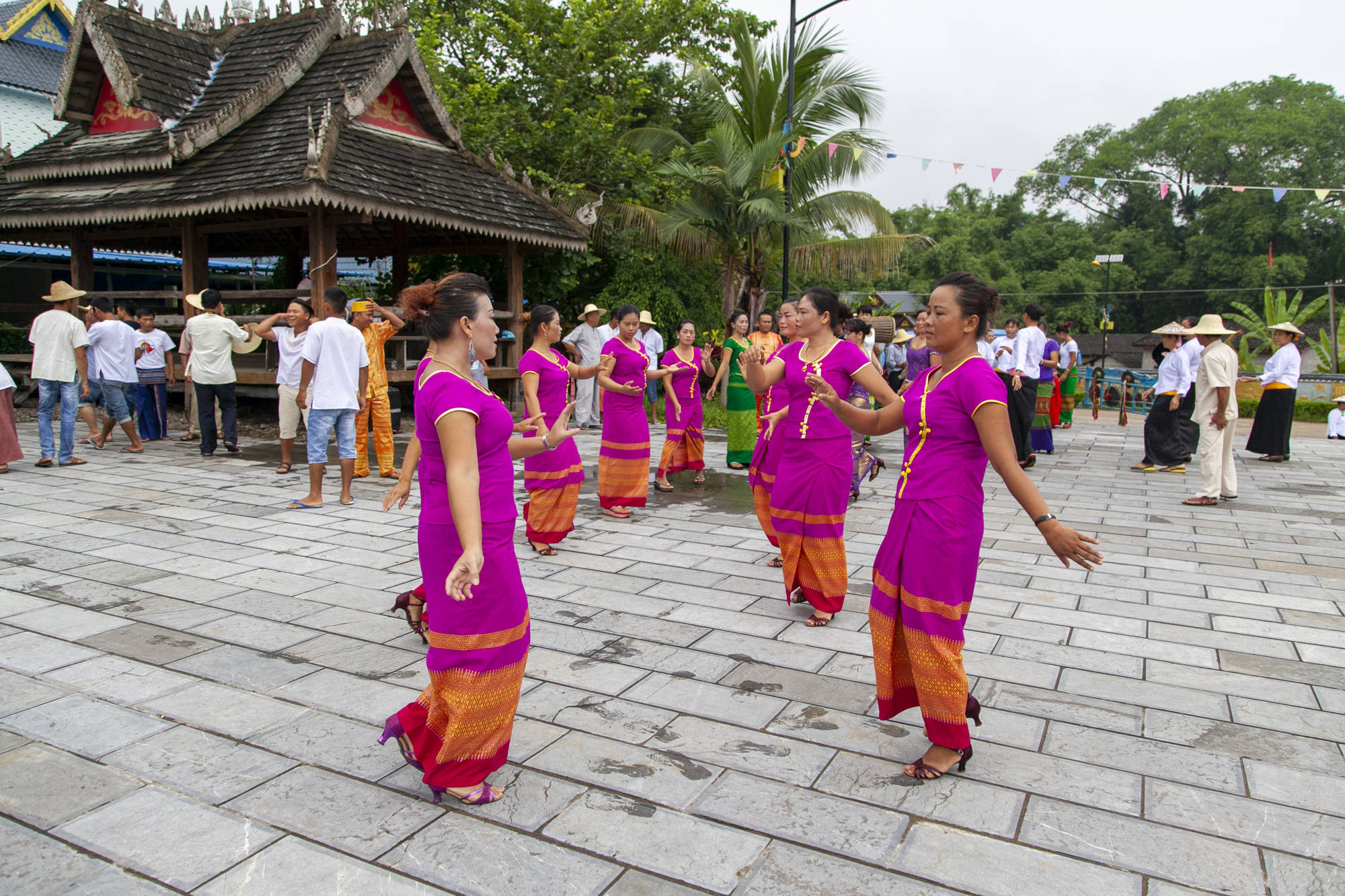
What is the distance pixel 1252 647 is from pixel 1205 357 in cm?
452

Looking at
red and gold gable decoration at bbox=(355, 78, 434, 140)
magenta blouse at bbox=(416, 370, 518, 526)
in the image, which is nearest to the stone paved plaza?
magenta blouse at bbox=(416, 370, 518, 526)

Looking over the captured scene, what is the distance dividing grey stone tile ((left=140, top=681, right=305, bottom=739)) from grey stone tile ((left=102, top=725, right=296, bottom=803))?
0.09m

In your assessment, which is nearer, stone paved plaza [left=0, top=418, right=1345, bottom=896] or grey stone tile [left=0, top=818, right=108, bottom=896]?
grey stone tile [left=0, top=818, right=108, bottom=896]

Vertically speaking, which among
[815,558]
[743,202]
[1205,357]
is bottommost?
[815,558]

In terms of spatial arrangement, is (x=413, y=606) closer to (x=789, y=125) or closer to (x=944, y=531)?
(x=944, y=531)

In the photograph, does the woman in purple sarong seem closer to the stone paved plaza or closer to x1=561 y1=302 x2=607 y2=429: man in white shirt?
the stone paved plaza

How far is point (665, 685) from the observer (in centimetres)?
371

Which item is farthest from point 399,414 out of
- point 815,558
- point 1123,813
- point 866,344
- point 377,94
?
point 1123,813

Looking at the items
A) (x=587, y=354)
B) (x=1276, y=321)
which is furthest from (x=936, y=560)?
(x=1276, y=321)

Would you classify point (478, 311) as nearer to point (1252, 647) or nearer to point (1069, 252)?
point (1252, 647)

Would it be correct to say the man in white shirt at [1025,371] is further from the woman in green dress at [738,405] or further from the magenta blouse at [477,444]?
the magenta blouse at [477,444]

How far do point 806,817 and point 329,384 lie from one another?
18.6 feet

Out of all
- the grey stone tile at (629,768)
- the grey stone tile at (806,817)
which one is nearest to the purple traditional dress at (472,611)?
the grey stone tile at (629,768)

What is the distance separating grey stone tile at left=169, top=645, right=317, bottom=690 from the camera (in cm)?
370
